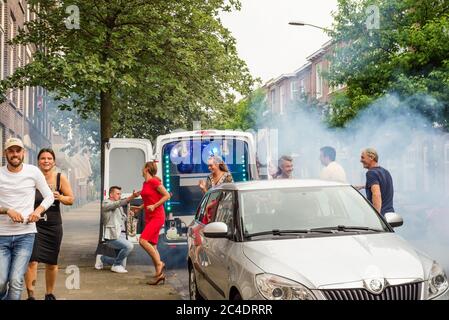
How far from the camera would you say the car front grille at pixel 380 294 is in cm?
460

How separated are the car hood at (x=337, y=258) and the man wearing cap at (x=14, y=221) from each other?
6.99 ft

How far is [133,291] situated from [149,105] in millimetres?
12506

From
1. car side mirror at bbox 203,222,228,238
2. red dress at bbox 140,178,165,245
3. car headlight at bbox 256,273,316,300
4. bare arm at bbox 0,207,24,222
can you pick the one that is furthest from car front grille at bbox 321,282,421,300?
red dress at bbox 140,178,165,245

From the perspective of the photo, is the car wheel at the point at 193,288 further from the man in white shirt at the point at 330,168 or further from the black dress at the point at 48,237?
the man in white shirt at the point at 330,168

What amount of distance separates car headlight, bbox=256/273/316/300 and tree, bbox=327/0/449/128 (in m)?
15.3

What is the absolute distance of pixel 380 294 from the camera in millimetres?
4629

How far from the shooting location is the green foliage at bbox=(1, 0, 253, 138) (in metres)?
14.2

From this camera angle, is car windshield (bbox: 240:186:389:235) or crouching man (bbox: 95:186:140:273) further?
crouching man (bbox: 95:186:140:273)

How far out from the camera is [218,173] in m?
9.72

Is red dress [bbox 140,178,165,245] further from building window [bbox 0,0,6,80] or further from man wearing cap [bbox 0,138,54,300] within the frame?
Answer: building window [bbox 0,0,6,80]

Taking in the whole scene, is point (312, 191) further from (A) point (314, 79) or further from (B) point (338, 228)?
(A) point (314, 79)

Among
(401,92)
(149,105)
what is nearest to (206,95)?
(149,105)

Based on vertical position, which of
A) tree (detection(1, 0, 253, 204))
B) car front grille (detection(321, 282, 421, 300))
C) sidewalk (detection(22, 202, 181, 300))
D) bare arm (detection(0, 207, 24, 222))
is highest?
tree (detection(1, 0, 253, 204))

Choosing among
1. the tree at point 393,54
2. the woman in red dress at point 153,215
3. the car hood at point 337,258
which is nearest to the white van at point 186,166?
the woman in red dress at point 153,215
